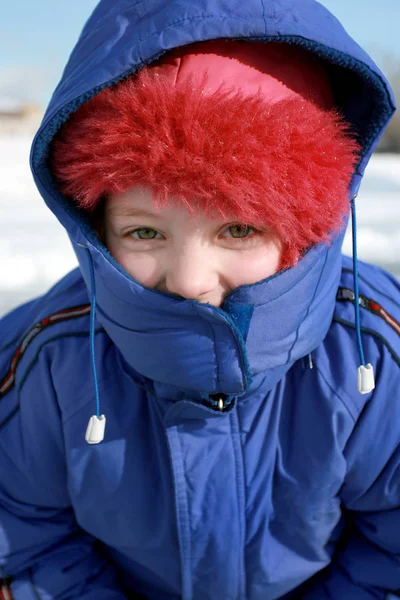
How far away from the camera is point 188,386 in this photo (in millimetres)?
1023

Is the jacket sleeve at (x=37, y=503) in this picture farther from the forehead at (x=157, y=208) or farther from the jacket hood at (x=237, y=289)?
the forehead at (x=157, y=208)

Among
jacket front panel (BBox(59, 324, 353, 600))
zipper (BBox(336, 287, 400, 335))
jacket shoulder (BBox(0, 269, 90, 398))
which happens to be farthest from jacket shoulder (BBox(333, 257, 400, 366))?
jacket shoulder (BBox(0, 269, 90, 398))

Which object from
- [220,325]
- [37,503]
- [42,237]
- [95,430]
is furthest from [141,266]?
[42,237]

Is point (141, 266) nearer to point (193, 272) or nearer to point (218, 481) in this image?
point (193, 272)

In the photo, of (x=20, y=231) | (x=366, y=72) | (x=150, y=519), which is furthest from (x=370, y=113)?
(x=20, y=231)

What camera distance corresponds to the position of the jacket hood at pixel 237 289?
0.90m

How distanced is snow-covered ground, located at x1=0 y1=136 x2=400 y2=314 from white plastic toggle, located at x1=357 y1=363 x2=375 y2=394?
4.52 feet

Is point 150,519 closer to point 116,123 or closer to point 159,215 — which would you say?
point 159,215

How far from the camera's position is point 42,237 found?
2873 mm

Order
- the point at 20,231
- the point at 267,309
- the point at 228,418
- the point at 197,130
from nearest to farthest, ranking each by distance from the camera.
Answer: the point at 197,130
the point at 267,309
the point at 228,418
the point at 20,231

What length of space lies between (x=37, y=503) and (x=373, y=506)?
59cm

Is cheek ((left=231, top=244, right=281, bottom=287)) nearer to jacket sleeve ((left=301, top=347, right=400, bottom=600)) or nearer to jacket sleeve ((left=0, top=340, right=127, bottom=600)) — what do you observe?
jacket sleeve ((left=301, top=347, right=400, bottom=600))

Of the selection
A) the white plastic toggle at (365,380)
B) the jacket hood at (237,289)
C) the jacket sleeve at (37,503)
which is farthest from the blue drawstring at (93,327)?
the white plastic toggle at (365,380)

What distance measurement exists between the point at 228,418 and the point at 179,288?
0.28 metres
